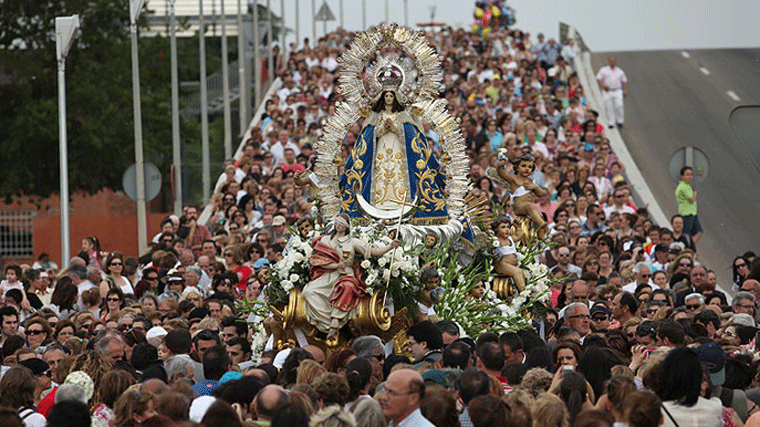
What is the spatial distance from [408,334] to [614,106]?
25511 millimetres

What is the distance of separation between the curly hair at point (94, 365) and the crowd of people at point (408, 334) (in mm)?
14

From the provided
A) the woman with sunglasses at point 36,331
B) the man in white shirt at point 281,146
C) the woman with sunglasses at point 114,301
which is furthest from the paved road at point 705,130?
the woman with sunglasses at point 36,331

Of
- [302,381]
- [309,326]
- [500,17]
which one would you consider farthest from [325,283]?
[500,17]

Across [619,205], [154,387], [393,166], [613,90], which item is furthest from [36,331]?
[613,90]

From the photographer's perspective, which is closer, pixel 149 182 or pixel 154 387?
pixel 154 387

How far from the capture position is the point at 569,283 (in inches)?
736

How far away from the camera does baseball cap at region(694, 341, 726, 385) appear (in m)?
10.9

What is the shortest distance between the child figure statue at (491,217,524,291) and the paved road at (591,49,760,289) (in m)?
10.3

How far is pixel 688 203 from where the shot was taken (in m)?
26.7

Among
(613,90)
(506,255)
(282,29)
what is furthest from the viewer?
(282,29)

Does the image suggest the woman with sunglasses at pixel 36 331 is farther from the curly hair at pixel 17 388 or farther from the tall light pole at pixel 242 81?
the tall light pole at pixel 242 81

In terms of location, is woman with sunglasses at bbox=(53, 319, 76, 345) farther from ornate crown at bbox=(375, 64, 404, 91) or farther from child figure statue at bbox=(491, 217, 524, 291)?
child figure statue at bbox=(491, 217, 524, 291)

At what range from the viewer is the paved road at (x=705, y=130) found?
31.5m

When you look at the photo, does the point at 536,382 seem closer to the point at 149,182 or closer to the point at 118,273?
the point at 118,273
